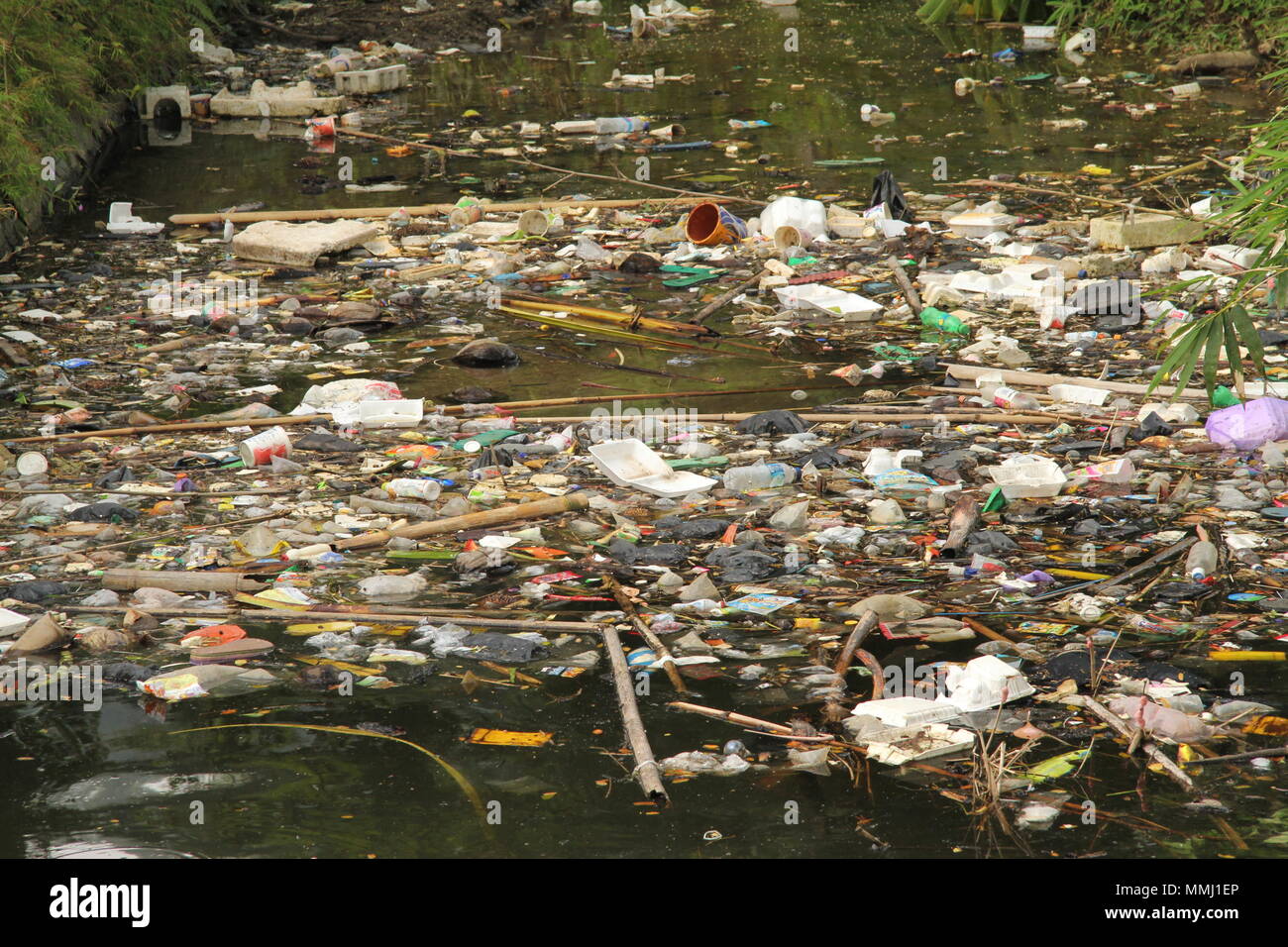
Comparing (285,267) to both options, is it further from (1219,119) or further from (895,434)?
(1219,119)

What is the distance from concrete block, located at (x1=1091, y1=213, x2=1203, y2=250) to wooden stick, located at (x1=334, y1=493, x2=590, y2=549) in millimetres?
3964

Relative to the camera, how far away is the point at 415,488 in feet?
14.8

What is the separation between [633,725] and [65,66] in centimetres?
701

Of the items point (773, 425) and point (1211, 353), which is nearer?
point (1211, 353)

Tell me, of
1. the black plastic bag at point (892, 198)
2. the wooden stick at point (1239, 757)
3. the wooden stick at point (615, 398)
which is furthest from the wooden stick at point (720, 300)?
the wooden stick at point (1239, 757)

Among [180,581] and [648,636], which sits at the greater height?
[180,581]

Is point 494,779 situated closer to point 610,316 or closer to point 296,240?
point 610,316

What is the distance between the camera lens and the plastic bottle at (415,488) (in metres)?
4.50

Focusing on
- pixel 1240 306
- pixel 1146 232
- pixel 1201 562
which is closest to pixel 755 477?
pixel 1201 562

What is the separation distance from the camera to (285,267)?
747 centimetres

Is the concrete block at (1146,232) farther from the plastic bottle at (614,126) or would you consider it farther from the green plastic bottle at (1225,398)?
the plastic bottle at (614,126)

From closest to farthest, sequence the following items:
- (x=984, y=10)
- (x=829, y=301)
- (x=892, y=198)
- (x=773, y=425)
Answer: (x=773, y=425), (x=829, y=301), (x=892, y=198), (x=984, y=10)

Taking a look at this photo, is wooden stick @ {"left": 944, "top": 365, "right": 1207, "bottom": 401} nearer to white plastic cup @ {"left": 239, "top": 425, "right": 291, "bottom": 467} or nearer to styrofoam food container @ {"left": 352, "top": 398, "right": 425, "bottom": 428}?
styrofoam food container @ {"left": 352, "top": 398, "right": 425, "bottom": 428}

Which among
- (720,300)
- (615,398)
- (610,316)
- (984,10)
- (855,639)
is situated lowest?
(855,639)
